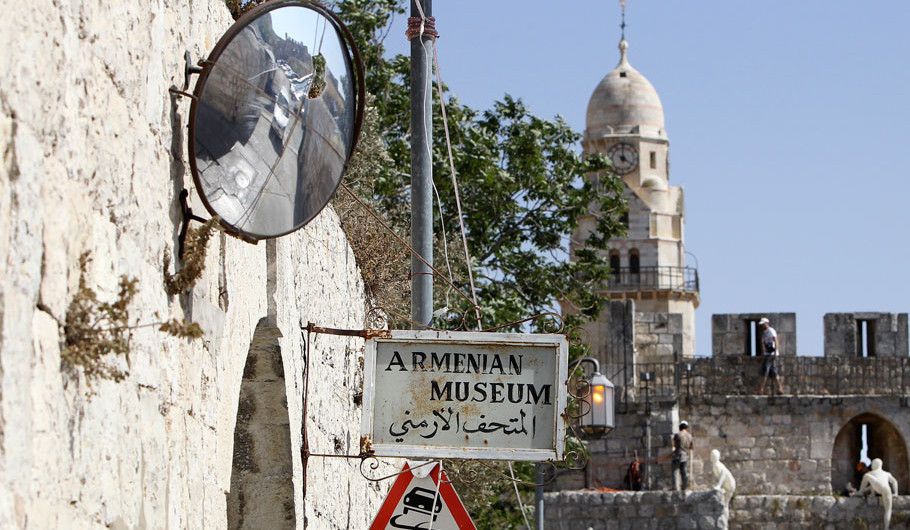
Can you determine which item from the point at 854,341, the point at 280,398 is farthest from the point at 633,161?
the point at 280,398

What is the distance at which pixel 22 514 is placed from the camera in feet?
9.45

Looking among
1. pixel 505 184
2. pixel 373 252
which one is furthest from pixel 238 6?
pixel 505 184

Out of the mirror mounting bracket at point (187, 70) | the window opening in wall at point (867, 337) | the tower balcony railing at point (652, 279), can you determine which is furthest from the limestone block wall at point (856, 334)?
the mirror mounting bracket at point (187, 70)

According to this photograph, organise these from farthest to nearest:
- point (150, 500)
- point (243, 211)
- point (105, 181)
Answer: point (243, 211)
point (150, 500)
point (105, 181)

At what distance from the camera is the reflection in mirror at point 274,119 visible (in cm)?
407

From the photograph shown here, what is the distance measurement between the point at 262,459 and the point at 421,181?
2844 millimetres

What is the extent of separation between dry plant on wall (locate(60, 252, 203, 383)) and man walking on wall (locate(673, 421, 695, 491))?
994 inches

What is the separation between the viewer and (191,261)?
396cm

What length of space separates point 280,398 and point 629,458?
2379cm

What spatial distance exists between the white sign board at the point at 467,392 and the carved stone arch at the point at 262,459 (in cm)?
61

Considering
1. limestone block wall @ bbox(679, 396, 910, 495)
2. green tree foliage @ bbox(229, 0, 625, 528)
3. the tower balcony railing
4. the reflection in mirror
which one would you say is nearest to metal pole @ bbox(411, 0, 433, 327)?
the reflection in mirror

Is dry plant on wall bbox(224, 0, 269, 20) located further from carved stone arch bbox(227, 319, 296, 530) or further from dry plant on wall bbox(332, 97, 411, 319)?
dry plant on wall bbox(332, 97, 411, 319)

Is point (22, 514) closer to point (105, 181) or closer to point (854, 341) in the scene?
point (105, 181)

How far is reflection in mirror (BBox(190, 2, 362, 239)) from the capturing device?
4.07 metres
